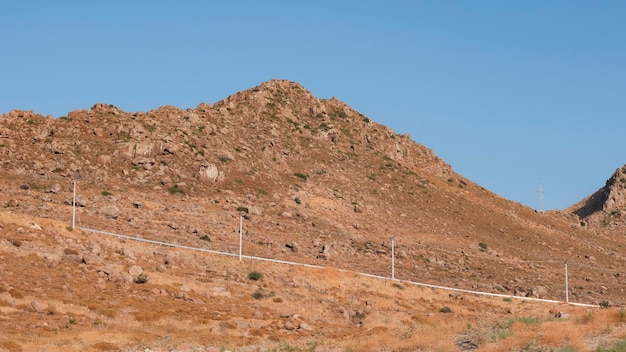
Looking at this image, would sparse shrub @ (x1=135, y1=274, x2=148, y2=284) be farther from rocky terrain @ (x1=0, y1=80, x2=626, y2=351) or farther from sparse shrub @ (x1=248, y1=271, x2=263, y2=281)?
sparse shrub @ (x1=248, y1=271, x2=263, y2=281)

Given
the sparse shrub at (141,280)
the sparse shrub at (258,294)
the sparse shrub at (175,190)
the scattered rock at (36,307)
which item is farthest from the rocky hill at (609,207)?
the scattered rock at (36,307)

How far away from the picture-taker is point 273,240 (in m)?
76.9

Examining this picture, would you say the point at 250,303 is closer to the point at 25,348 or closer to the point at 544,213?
the point at 25,348

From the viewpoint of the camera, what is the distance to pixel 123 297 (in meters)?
49.1

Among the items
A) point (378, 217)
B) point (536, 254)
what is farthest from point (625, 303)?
point (378, 217)

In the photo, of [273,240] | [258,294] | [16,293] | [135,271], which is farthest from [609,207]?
[16,293]

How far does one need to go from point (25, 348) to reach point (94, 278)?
17.1 meters

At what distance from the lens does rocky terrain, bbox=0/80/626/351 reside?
41.0 meters

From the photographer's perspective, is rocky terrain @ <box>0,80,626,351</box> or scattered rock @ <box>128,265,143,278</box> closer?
rocky terrain @ <box>0,80,626,351</box>

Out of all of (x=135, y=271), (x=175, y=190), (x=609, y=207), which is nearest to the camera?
(x=135, y=271)

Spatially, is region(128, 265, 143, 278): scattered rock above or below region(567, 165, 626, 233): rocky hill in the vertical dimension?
below

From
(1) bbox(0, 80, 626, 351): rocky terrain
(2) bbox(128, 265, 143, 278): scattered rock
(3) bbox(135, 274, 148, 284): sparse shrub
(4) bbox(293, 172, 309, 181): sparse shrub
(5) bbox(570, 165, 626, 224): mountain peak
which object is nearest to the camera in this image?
(1) bbox(0, 80, 626, 351): rocky terrain

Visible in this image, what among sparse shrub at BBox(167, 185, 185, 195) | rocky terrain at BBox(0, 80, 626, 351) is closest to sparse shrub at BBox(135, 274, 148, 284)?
rocky terrain at BBox(0, 80, 626, 351)

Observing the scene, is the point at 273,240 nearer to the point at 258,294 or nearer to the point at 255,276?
the point at 255,276
